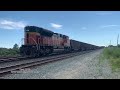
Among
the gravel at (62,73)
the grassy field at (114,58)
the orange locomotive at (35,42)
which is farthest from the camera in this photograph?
the orange locomotive at (35,42)

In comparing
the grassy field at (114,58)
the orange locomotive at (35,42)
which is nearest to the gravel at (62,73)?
the grassy field at (114,58)

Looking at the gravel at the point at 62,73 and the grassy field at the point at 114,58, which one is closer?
the gravel at the point at 62,73

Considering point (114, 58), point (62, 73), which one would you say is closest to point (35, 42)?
point (114, 58)

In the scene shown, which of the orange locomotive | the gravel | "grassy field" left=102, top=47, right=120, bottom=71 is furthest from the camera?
the orange locomotive

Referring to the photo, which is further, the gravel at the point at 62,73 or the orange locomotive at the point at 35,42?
the orange locomotive at the point at 35,42

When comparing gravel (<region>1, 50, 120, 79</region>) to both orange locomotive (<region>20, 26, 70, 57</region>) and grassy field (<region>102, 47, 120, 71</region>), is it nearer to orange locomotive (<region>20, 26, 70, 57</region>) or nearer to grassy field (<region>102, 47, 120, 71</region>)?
grassy field (<region>102, 47, 120, 71</region>)

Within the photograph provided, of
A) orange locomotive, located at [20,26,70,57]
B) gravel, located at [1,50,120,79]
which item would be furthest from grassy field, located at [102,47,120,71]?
orange locomotive, located at [20,26,70,57]

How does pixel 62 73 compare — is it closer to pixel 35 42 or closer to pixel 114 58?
pixel 35 42

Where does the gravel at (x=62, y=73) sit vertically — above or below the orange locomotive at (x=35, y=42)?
below

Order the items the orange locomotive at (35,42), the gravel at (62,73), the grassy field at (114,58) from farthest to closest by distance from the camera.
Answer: the orange locomotive at (35,42), the grassy field at (114,58), the gravel at (62,73)

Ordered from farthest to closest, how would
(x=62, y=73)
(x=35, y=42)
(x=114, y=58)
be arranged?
(x=114, y=58) < (x=35, y=42) < (x=62, y=73)

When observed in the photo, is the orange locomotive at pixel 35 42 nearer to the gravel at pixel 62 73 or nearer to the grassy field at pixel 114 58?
the grassy field at pixel 114 58
